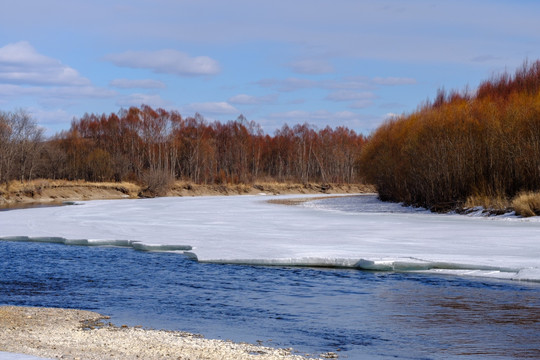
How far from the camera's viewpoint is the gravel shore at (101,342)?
665 cm

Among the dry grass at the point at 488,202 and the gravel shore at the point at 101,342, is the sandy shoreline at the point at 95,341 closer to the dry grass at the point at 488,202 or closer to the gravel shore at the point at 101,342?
the gravel shore at the point at 101,342

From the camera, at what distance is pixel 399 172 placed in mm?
34562

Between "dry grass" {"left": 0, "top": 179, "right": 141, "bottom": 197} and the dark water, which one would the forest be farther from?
the dark water

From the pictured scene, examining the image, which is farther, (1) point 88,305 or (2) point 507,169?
(2) point 507,169

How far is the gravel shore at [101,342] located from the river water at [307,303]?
0.45 metres

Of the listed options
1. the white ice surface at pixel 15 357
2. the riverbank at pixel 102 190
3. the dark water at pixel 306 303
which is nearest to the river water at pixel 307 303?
the dark water at pixel 306 303

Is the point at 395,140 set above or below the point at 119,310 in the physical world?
above

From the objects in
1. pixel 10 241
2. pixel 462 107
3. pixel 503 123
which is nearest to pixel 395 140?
pixel 462 107

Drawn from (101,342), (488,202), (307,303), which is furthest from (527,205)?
(101,342)

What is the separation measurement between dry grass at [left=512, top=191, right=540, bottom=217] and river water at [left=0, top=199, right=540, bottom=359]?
41.0ft

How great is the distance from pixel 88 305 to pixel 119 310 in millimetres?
660

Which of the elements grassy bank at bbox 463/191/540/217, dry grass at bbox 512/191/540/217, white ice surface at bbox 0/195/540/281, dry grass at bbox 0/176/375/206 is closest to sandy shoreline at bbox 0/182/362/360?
white ice surface at bbox 0/195/540/281

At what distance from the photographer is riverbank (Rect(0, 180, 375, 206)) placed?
165 ft

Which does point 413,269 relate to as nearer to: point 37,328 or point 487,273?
point 487,273
